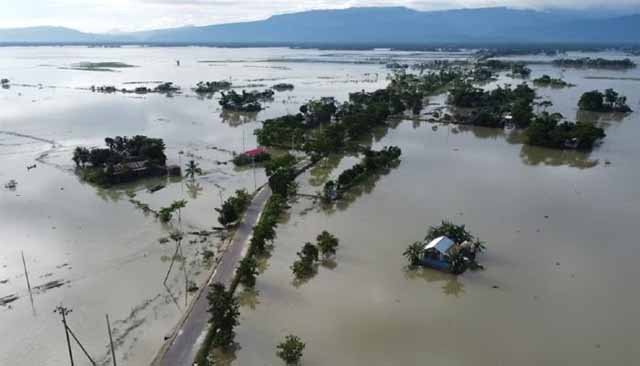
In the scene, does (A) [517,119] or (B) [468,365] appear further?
(A) [517,119]

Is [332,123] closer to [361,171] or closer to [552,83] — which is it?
[361,171]

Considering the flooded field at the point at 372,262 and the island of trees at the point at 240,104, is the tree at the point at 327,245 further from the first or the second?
the island of trees at the point at 240,104

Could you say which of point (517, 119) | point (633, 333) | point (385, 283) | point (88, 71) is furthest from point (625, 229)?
point (88, 71)

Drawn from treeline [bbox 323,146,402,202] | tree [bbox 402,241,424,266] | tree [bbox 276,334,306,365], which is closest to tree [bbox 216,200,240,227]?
treeline [bbox 323,146,402,202]

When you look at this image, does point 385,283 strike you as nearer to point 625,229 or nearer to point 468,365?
point 468,365

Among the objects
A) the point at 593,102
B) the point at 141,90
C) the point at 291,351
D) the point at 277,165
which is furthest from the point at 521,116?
the point at 141,90

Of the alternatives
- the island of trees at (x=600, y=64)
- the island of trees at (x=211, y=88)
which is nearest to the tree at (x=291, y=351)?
the island of trees at (x=211, y=88)
